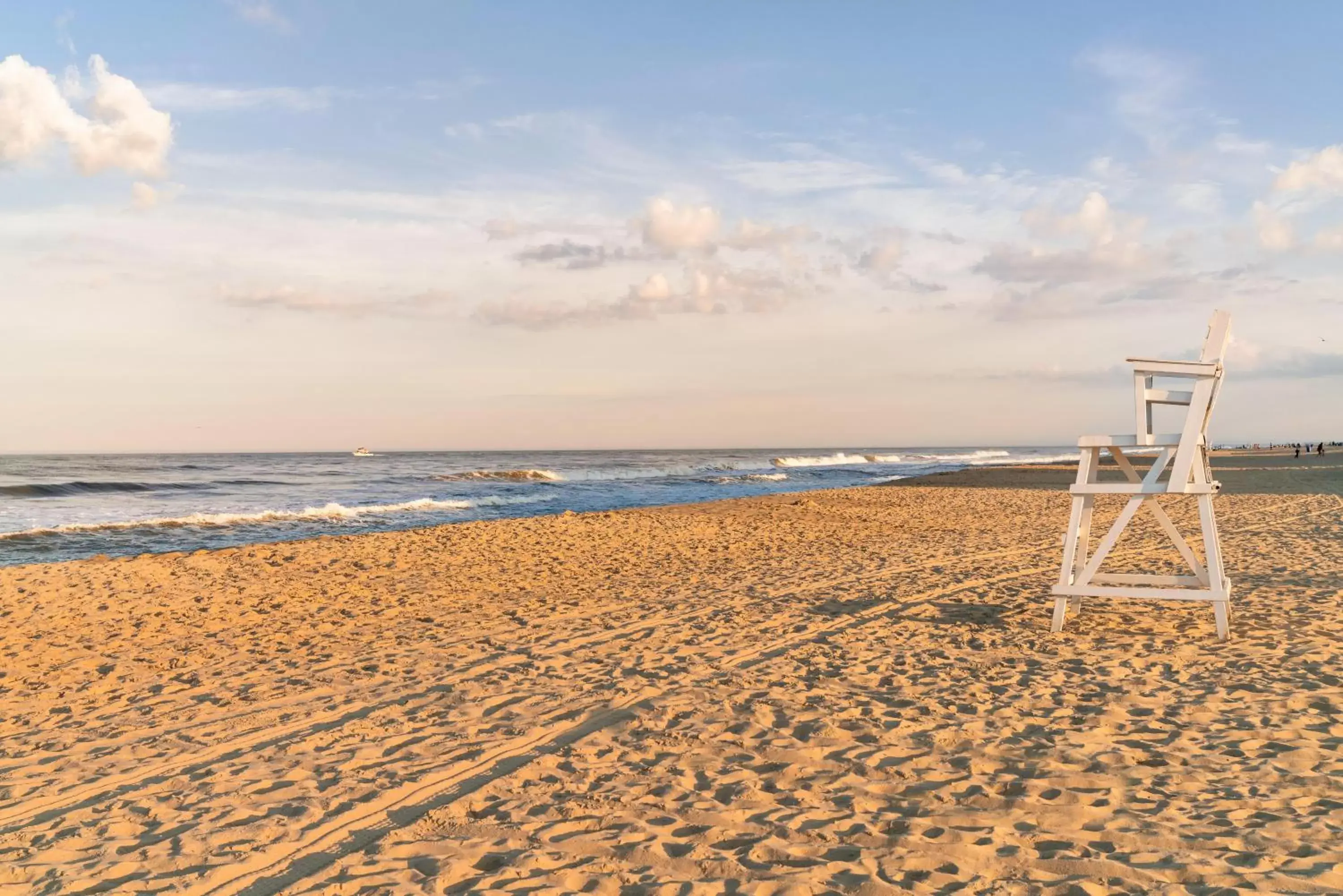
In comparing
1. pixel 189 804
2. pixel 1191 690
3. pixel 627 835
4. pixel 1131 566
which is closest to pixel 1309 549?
pixel 1131 566

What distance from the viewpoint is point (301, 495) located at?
32531 mm

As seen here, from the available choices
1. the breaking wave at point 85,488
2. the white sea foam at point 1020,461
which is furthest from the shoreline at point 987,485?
the breaking wave at point 85,488

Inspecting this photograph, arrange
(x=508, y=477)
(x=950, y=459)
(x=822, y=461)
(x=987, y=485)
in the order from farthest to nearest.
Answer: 1. (x=950, y=459)
2. (x=822, y=461)
3. (x=508, y=477)
4. (x=987, y=485)

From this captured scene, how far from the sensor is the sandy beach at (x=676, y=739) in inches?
135

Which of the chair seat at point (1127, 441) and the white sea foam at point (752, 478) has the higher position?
the chair seat at point (1127, 441)

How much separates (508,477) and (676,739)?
45527 millimetres

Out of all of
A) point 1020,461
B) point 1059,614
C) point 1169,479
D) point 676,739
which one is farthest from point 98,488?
point 1020,461

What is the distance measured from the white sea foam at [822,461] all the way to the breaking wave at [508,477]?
2758cm

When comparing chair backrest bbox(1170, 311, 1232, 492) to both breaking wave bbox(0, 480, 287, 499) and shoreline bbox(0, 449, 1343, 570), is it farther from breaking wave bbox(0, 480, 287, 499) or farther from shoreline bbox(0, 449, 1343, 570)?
breaking wave bbox(0, 480, 287, 499)

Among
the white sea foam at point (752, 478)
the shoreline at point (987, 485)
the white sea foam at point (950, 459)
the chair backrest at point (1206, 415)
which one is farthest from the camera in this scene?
the white sea foam at point (950, 459)

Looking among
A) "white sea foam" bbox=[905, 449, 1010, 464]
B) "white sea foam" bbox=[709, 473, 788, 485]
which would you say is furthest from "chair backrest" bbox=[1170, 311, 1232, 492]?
"white sea foam" bbox=[905, 449, 1010, 464]

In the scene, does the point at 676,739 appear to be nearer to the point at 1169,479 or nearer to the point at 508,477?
the point at 1169,479

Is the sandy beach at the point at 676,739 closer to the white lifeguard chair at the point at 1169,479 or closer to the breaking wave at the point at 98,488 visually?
the white lifeguard chair at the point at 1169,479

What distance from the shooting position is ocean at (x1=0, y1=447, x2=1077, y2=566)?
19031mm
